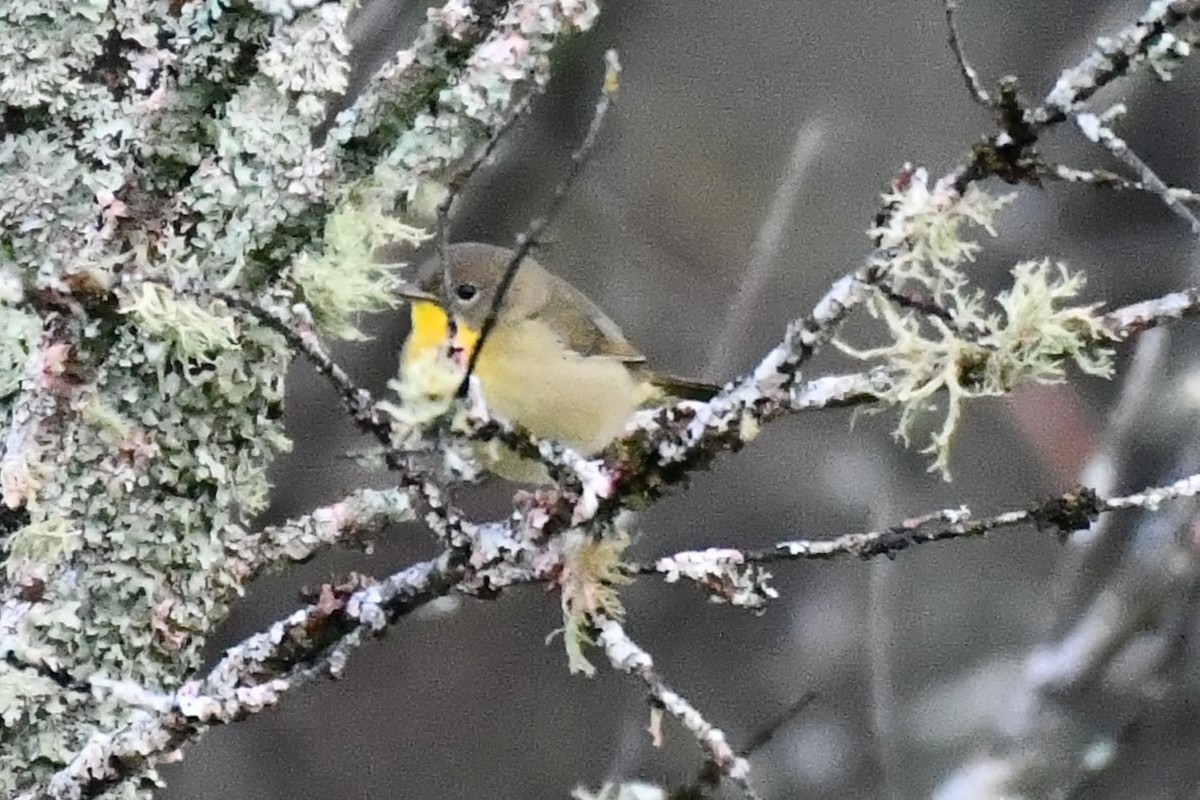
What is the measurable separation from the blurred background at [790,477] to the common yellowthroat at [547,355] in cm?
10

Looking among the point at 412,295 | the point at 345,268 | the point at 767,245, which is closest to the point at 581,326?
the point at 767,245

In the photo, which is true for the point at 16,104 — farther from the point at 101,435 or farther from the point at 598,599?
the point at 598,599

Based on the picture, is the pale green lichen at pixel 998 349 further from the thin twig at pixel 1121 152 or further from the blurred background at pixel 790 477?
the blurred background at pixel 790 477

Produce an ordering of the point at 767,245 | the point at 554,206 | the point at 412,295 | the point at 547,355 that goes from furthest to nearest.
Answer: the point at 767,245
the point at 547,355
the point at 412,295
the point at 554,206

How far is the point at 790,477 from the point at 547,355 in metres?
0.34

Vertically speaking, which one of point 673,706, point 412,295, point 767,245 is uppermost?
point 767,245

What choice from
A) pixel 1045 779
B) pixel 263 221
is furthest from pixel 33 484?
pixel 1045 779

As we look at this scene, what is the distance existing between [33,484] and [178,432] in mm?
66

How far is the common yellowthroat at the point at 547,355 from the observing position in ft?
3.83

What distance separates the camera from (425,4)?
4.35 feet

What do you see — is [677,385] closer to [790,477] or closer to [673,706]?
[790,477]

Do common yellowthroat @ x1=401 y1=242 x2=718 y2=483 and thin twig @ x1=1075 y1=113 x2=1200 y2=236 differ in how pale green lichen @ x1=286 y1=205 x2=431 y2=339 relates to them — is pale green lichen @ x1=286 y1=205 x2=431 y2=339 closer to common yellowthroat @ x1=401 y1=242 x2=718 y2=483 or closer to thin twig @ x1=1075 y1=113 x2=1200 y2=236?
thin twig @ x1=1075 y1=113 x2=1200 y2=236

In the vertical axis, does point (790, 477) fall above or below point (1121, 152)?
above

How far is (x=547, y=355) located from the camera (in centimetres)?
126
